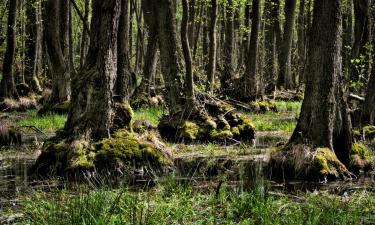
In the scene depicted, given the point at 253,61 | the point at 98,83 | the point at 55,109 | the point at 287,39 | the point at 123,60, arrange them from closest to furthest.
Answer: the point at 98,83 → the point at 123,60 → the point at 55,109 → the point at 253,61 → the point at 287,39

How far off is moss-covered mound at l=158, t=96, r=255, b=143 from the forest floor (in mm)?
2661

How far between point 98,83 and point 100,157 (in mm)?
1418

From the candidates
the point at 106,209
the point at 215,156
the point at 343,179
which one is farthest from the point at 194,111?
the point at 106,209

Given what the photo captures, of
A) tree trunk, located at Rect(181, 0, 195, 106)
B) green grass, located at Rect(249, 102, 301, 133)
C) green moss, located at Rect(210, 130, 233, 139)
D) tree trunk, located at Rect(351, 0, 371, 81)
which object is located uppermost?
tree trunk, located at Rect(351, 0, 371, 81)

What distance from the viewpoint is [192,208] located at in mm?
6406

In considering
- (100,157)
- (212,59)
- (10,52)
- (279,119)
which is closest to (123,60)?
(100,157)

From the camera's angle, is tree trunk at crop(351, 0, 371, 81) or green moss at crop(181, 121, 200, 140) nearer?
green moss at crop(181, 121, 200, 140)

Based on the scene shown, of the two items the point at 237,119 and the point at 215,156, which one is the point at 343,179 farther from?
the point at 237,119

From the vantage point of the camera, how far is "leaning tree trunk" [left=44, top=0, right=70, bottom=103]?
18.8 metres

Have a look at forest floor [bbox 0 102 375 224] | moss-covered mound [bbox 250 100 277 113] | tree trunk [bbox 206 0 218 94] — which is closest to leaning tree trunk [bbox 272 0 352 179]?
forest floor [bbox 0 102 375 224]

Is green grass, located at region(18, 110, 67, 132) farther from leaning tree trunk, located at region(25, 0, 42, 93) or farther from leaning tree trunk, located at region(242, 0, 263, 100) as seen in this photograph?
leaning tree trunk, located at region(25, 0, 42, 93)

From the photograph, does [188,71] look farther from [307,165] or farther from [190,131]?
[307,165]

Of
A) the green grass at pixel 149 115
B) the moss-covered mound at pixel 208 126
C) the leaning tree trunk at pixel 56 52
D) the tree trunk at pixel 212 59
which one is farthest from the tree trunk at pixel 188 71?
the leaning tree trunk at pixel 56 52

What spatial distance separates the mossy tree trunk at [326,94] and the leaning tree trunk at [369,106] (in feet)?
13.6
